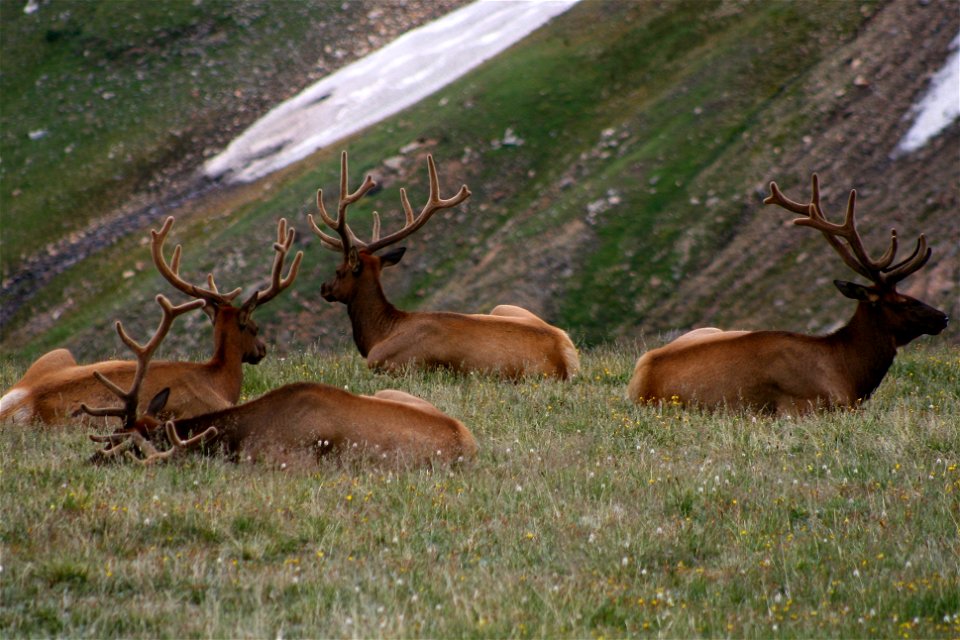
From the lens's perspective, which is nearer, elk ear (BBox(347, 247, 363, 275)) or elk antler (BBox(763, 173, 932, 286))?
elk antler (BBox(763, 173, 932, 286))

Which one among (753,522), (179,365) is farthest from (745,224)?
(753,522)

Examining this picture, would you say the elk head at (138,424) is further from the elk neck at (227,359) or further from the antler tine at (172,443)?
the elk neck at (227,359)

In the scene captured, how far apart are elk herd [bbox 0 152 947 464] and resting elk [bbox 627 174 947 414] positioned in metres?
0.01

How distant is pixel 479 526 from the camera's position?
746cm

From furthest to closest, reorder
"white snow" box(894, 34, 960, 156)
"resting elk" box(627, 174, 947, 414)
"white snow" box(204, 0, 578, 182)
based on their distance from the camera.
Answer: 1. "white snow" box(204, 0, 578, 182)
2. "white snow" box(894, 34, 960, 156)
3. "resting elk" box(627, 174, 947, 414)

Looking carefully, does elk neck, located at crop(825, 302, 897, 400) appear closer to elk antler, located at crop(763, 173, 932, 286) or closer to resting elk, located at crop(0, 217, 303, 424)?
elk antler, located at crop(763, 173, 932, 286)

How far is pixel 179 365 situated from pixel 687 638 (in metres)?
6.22

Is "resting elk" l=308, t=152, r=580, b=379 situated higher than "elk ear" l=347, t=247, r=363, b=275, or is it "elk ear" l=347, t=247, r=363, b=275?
"elk ear" l=347, t=247, r=363, b=275

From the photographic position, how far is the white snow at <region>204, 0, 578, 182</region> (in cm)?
4681

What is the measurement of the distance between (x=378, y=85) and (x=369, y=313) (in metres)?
34.8

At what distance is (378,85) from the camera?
160ft

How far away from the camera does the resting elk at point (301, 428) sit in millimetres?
8789

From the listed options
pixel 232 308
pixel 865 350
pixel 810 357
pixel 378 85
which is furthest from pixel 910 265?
pixel 378 85

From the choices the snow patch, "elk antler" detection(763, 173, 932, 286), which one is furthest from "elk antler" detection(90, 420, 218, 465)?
"elk antler" detection(763, 173, 932, 286)
